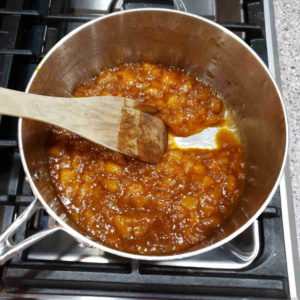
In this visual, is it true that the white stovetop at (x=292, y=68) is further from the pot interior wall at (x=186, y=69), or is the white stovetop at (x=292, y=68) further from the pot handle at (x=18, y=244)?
the pot handle at (x=18, y=244)

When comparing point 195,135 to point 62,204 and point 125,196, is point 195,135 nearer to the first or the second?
point 125,196

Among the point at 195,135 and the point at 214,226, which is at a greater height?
the point at 195,135

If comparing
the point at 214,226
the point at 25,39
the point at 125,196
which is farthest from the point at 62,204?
the point at 25,39

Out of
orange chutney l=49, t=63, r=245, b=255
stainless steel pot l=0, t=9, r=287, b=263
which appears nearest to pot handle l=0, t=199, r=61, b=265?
stainless steel pot l=0, t=9, r=287, b=263

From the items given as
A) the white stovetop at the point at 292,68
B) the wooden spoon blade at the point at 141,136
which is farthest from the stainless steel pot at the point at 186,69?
the wooden spoon blade at the point at 141,136

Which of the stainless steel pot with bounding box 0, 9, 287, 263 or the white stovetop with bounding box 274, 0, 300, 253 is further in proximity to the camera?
the white stovetop with bounding box 274, 0, 300, 253

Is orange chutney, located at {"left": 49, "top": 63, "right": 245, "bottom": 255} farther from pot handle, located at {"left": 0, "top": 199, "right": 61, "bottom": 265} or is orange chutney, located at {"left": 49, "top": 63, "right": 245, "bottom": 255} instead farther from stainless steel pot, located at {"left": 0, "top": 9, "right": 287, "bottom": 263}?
pot handle, located at {"left": 0, "top": 199, "right": 61, "bottom": 265}
